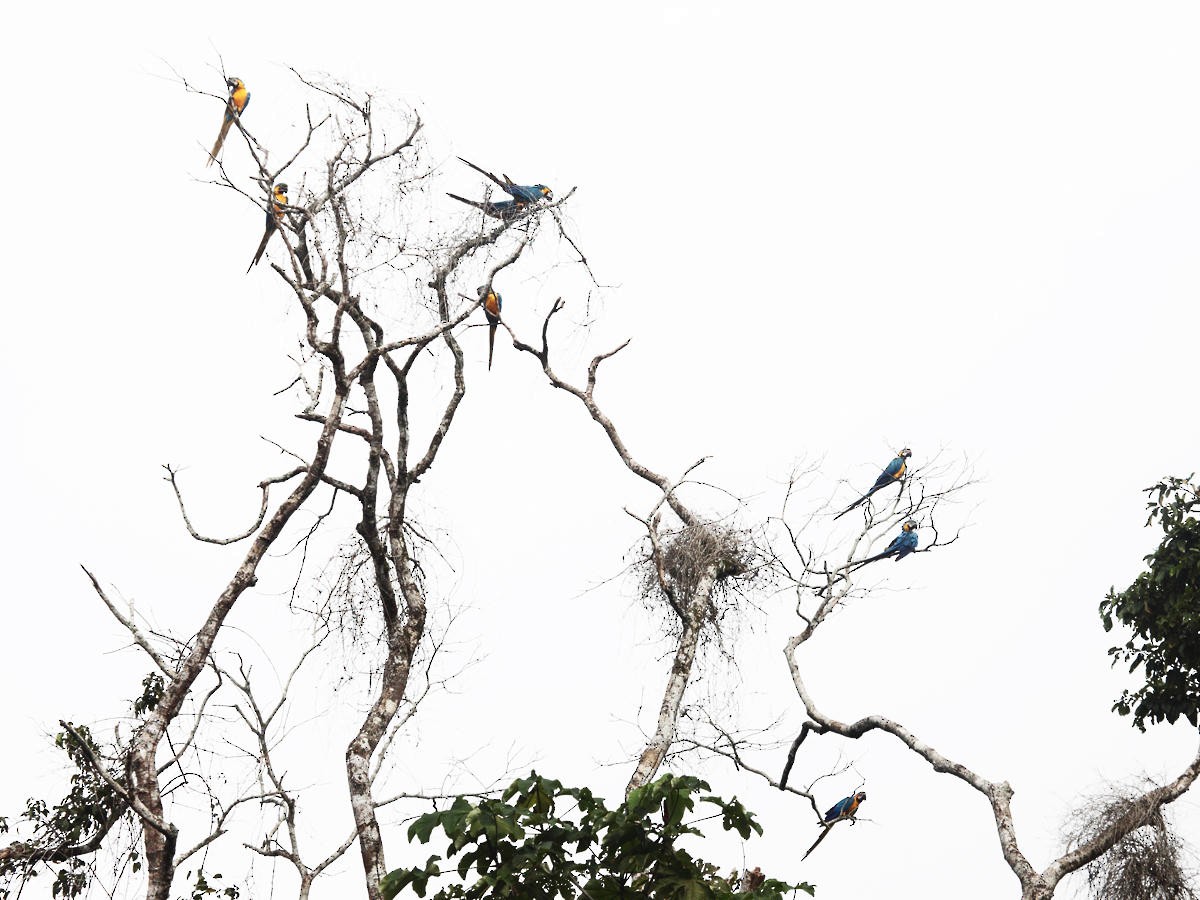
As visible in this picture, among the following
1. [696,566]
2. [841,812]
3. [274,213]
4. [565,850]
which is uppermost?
[274,213]

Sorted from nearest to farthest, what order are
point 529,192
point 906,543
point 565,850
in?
point 565,850
point 529,192
point 906,543

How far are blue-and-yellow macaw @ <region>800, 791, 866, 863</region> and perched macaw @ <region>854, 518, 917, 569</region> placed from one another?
5.69ft

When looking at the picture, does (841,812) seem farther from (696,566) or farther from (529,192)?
(529,192)

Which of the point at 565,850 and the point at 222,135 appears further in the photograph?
the point at 222,135

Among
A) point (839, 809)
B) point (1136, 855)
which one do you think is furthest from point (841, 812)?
point (1136, 855)

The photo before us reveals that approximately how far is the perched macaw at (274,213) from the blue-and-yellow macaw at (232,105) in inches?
17.7

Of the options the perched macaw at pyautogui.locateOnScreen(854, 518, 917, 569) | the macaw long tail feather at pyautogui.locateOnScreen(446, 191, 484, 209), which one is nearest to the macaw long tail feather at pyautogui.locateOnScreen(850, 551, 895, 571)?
the perched macaw at pyautogui.locateOnScreen(854, 518, 917, 569)

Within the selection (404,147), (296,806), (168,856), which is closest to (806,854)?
(296,806)

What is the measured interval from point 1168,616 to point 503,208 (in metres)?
6.50

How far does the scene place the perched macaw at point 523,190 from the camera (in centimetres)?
912

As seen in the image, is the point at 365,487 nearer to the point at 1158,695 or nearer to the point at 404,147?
the point at 404,147

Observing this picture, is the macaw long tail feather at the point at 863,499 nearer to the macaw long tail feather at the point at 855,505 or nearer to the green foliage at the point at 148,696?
the macaw long tail feather at the point at 855,505

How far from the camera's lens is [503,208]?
927cm

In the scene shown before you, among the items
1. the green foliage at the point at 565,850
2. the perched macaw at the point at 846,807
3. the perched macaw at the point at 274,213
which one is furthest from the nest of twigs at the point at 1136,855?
the perched macaw at the point at 274,213
